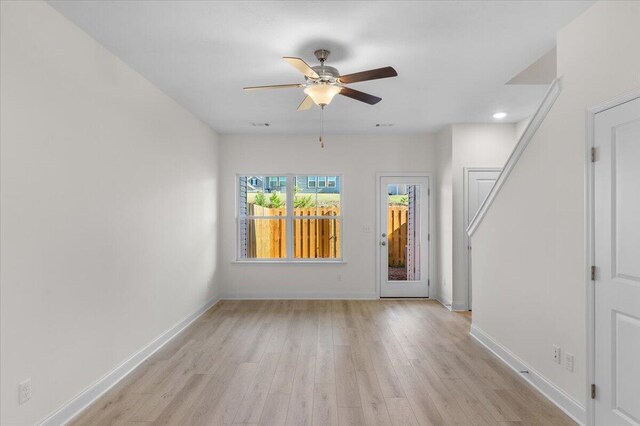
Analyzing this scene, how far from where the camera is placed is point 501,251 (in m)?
3.38

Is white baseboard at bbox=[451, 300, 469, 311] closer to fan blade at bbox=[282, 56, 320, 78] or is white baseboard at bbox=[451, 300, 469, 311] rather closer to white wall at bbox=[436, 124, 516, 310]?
white wall at bbox=[436, 124, 516, 310]

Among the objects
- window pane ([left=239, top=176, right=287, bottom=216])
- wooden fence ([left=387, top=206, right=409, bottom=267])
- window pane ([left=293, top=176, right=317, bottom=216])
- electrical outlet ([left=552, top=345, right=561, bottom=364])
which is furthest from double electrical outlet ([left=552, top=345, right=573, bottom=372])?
window pane ([left=239, top=176, right=287, bottom=216])

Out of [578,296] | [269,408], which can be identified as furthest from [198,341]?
[578,296]

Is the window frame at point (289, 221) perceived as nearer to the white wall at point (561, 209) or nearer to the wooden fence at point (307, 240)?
the wooden fence at point (307, 240)

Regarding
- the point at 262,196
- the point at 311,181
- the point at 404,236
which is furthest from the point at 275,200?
the point at 404,236

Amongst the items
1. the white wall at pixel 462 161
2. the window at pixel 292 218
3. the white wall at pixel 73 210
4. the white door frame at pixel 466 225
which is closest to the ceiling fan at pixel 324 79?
the white wall at pixel 73 210

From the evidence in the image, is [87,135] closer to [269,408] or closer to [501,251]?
[269,408]

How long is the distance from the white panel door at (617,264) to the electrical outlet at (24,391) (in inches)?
132

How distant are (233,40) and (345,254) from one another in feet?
12.6

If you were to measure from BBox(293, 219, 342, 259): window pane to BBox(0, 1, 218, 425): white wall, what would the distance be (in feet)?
7.78

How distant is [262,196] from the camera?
593cm

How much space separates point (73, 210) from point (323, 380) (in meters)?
2.25

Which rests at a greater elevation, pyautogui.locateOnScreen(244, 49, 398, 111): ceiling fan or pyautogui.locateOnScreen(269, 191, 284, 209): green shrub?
pyautogui.locateOnScreen(244, 49, 398, 111): ceiling fan

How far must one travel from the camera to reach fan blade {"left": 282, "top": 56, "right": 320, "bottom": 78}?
230 cm
